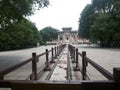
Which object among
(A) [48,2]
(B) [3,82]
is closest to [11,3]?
(A) [48,2]

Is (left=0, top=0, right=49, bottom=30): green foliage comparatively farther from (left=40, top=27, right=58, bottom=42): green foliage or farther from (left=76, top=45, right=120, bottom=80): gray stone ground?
(left=40, top=27, right=58, bottom=42): green foliage

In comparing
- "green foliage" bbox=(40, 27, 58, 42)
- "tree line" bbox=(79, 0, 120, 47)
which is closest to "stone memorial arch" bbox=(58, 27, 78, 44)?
"green foliage" bbox=(40, 27, 58, 42)

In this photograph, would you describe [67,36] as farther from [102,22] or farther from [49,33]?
[102,22]

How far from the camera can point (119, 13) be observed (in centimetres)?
4250

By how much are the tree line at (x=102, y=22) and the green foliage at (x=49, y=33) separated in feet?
155

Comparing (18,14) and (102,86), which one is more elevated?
(18,14)

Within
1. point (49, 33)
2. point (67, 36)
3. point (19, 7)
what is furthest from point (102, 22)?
point (67, 36)

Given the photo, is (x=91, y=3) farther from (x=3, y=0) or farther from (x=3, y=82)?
(x=3, y=82)

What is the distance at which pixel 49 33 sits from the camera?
10775 centimetres

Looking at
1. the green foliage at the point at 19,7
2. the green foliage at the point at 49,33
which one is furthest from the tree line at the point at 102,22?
the green foliage at the point at 49,33

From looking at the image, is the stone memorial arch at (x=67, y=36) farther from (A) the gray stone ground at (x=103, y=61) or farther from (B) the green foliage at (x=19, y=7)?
(B) the green foliage at (x=19, y=7)

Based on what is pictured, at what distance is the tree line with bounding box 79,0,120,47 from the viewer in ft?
145

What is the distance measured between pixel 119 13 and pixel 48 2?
98.7 ft

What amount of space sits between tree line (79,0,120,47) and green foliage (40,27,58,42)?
47379mm
